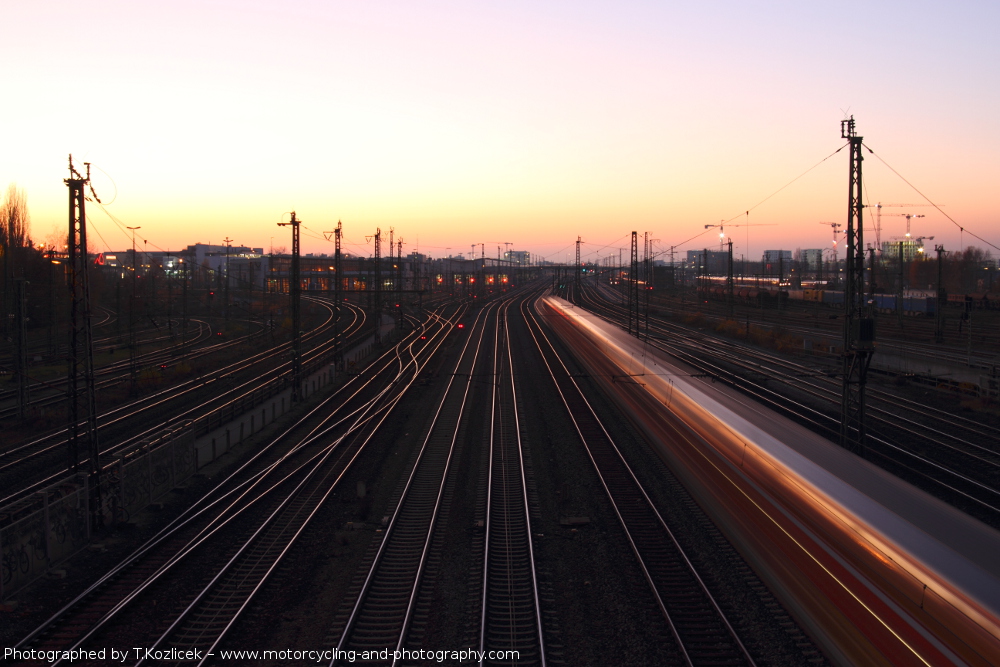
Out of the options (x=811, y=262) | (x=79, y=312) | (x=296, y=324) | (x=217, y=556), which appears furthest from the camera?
(x=811, y=262)

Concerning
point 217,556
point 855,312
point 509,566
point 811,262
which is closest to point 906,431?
point 855,312

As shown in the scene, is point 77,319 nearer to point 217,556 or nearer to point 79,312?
point 79,312

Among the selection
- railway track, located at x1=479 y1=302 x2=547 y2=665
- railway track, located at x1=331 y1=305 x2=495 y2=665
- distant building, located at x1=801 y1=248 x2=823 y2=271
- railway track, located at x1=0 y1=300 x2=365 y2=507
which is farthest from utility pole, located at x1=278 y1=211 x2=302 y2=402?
distant building, located at x1=801 y1=248 x2=823 y2=271

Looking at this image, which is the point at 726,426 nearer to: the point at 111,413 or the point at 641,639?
the point at 641,639

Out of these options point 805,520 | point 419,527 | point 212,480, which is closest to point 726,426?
point 805,520

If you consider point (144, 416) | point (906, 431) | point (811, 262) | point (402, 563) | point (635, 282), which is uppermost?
point (811, 262)

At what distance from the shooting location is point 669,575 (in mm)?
7031

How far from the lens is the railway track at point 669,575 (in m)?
5.63

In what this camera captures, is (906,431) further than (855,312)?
Yes

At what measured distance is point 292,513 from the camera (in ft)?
29.8

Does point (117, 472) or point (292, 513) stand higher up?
point (117, 472)

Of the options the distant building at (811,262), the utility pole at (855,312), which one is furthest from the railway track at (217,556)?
the distant building at (811,262)

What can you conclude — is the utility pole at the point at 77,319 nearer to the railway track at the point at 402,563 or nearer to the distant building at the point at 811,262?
the railway track at the point at 402,563

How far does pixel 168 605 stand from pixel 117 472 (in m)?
3.05
